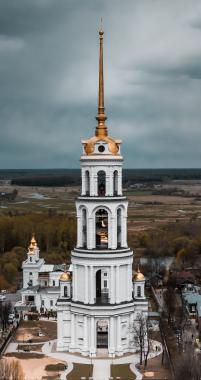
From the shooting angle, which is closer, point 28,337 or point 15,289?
point 28,337

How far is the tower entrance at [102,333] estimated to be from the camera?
38062mm

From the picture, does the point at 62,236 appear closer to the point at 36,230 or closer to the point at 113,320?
the point at 36,230

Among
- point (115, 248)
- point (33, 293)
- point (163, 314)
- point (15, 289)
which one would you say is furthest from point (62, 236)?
point (115, 248)

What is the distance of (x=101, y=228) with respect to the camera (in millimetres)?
39188

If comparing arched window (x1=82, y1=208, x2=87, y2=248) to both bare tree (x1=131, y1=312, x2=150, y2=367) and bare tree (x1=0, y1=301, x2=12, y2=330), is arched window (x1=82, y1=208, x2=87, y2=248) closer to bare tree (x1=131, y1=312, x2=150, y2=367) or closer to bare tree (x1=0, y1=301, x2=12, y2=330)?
bare tree (x1=131, y1=312, x2=150, y2=367)

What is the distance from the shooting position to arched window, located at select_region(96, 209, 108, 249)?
38.3m

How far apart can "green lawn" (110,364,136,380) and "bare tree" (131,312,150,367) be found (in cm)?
103

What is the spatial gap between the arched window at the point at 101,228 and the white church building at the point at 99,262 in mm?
60

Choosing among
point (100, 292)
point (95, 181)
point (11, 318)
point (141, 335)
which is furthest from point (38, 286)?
point (141, 335)

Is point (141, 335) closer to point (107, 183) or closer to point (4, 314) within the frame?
point (107, 183)

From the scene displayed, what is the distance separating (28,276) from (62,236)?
26.0 meters

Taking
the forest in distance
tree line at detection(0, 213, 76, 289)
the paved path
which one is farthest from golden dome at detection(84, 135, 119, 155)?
tree line at detection(0, 213, 76, 289)

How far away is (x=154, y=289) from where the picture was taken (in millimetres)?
56656

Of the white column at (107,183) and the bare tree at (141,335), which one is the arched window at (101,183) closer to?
the white column at (107,183)
